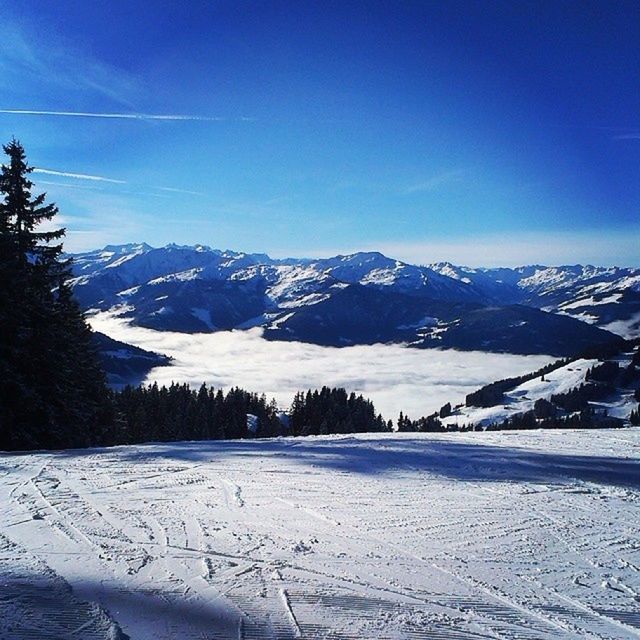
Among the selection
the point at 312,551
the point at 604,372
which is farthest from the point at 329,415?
the point at 604,372

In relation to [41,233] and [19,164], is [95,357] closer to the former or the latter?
[41,233]

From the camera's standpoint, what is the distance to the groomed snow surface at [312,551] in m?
4.80

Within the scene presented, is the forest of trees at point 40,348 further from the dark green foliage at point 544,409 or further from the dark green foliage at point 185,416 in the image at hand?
the dark green foliage at point 544,409

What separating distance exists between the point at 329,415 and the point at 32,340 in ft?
190

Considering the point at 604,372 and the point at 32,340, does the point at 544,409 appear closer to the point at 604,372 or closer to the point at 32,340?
the point at 604,372

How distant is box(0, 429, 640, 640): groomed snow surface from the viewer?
4801 mm

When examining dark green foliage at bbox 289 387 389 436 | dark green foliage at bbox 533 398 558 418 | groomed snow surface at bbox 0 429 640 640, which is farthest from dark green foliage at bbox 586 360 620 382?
groomed snow surface at bbox 0 429 640 640

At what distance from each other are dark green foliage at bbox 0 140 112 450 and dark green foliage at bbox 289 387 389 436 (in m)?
52.3

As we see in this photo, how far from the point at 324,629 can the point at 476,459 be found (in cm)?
1022

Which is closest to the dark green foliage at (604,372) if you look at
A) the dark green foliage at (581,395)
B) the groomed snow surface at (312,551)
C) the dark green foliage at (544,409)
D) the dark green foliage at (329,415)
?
the dark green foliage at (581,395)

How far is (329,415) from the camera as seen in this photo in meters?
74.1

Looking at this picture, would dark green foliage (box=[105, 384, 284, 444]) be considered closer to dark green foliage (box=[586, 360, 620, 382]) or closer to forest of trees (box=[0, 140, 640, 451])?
forest of trees (box=[0, 140, 640, 451])

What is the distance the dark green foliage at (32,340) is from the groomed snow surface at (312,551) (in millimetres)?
7269

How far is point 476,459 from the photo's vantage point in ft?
45.1
